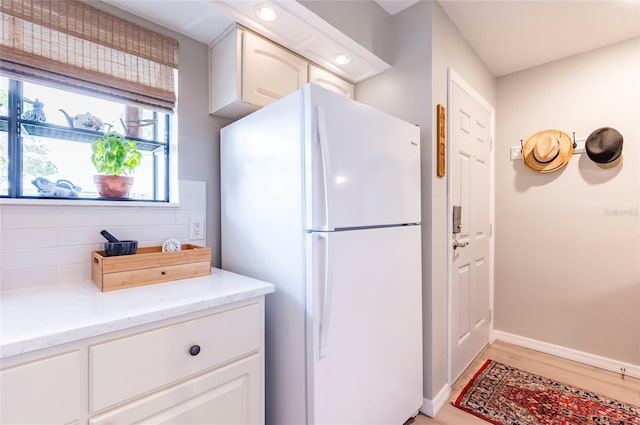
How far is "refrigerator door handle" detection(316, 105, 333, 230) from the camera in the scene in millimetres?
1177

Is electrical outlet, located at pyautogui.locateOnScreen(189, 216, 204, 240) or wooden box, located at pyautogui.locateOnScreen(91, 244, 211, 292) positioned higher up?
electrical outlet, located at pyautogui.locateOnScreen(189, 216, 204, 240)

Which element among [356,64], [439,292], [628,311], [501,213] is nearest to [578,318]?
[628,311]

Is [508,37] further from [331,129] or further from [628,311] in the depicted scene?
[628,311]

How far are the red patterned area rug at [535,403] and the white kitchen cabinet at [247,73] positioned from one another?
2183 mm

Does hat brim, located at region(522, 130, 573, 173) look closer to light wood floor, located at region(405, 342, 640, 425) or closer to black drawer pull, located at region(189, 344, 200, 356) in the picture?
light wood floor, located at region(405, 342, 640, 425)

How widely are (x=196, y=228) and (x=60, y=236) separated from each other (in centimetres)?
58

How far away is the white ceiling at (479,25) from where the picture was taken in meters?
1.46

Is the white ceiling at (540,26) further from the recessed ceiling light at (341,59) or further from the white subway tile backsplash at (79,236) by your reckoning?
the white subway tile backsplash at (79,236)

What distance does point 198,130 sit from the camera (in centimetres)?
171

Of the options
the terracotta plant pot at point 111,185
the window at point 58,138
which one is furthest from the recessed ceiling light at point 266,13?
the terracotta plant pot at point 111,185

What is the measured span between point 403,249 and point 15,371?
1.47 meters

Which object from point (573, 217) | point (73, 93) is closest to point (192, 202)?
point (73, 93)

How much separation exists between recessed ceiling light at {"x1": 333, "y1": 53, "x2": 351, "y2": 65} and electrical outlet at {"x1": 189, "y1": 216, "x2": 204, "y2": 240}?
1.24 meters

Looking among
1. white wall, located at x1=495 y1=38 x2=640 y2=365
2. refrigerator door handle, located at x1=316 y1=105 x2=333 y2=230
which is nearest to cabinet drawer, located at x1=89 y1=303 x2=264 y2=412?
refrigerator door handle, located at x1=316 y1=105 x2=333 y2=230
